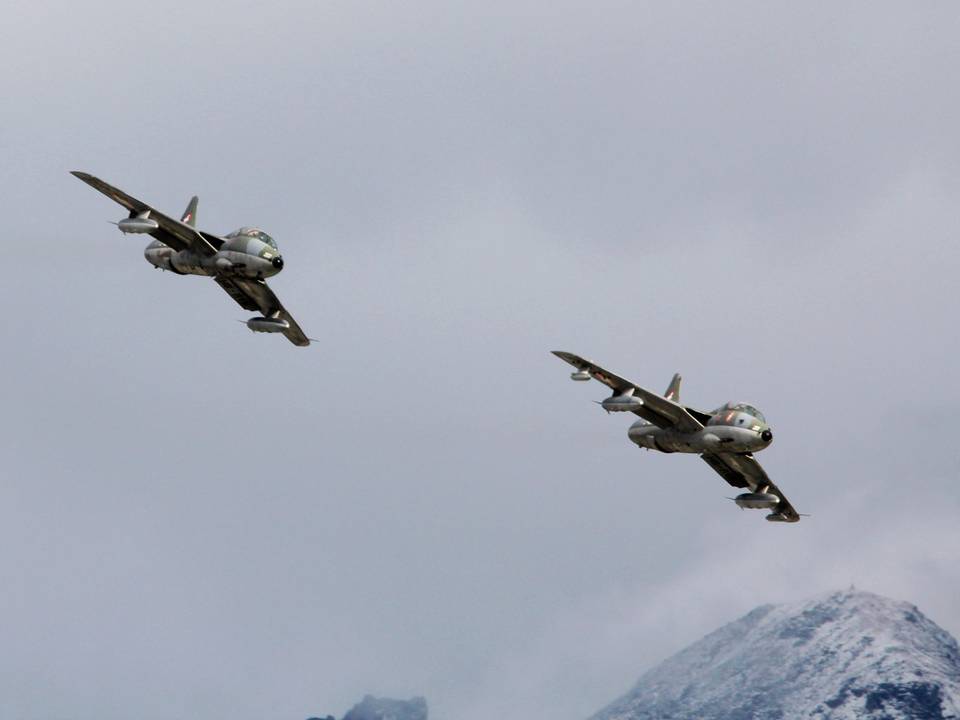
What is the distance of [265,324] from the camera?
15225 centimetres

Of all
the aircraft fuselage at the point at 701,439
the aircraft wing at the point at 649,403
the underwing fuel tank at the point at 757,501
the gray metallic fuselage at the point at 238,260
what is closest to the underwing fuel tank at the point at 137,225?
the gray metallic fuselage at the point at 238,260

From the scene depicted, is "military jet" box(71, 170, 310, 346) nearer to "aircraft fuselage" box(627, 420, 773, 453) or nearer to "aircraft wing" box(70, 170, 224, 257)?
"aircraft wing" box(70, 170, 224, 257)

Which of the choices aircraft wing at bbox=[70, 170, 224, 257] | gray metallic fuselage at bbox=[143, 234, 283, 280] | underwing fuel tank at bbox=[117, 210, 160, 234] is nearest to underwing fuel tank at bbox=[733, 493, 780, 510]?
gray metallic fuselage at bbox=[143, 234, 283, 280]

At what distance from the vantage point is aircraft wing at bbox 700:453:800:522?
507 feet

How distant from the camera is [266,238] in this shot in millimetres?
143750

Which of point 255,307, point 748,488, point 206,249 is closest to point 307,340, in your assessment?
point 255,307

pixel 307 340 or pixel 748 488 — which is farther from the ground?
pixel 307 340

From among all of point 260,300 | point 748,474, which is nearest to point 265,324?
point 260,300

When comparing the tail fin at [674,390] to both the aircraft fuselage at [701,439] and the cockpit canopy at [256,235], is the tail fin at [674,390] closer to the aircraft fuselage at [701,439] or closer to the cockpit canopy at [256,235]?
the aircraft fuselage at [701,439]

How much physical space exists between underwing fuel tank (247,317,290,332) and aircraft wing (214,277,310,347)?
1788 millimetres

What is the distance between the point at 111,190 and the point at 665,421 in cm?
5151

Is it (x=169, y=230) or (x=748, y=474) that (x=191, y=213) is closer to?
(x=169, y=230)

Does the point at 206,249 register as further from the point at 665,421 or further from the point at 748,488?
the point at 748,488

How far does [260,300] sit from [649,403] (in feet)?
122
